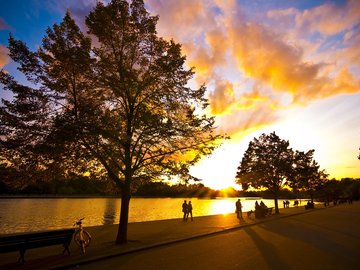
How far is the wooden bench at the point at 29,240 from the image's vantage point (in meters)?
9.98

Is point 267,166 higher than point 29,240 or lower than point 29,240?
higher

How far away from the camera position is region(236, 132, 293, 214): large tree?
40625 mm

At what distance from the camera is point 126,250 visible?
1264 cm

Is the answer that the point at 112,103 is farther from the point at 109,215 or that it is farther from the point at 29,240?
the point at 109,215

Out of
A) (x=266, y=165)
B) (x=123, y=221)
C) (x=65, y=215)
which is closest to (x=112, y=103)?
(x=123, y=221)

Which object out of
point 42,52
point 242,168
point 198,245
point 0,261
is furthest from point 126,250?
point 242,168

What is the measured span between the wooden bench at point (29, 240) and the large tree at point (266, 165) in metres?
32.7

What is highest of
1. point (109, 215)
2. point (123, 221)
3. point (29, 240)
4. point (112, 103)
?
point (112, 103)

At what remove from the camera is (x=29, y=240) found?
10.7 m

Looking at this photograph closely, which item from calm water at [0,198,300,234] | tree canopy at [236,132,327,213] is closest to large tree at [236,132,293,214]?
tree canopy at [236,132,327,213]

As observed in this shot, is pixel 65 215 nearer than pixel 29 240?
No

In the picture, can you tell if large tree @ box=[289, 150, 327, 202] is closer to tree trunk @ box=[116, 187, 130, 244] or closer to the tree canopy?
the tree canopy

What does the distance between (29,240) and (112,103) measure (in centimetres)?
799

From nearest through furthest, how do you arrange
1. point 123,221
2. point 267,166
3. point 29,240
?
point 29,240 < point 123,221 < point 267,166
